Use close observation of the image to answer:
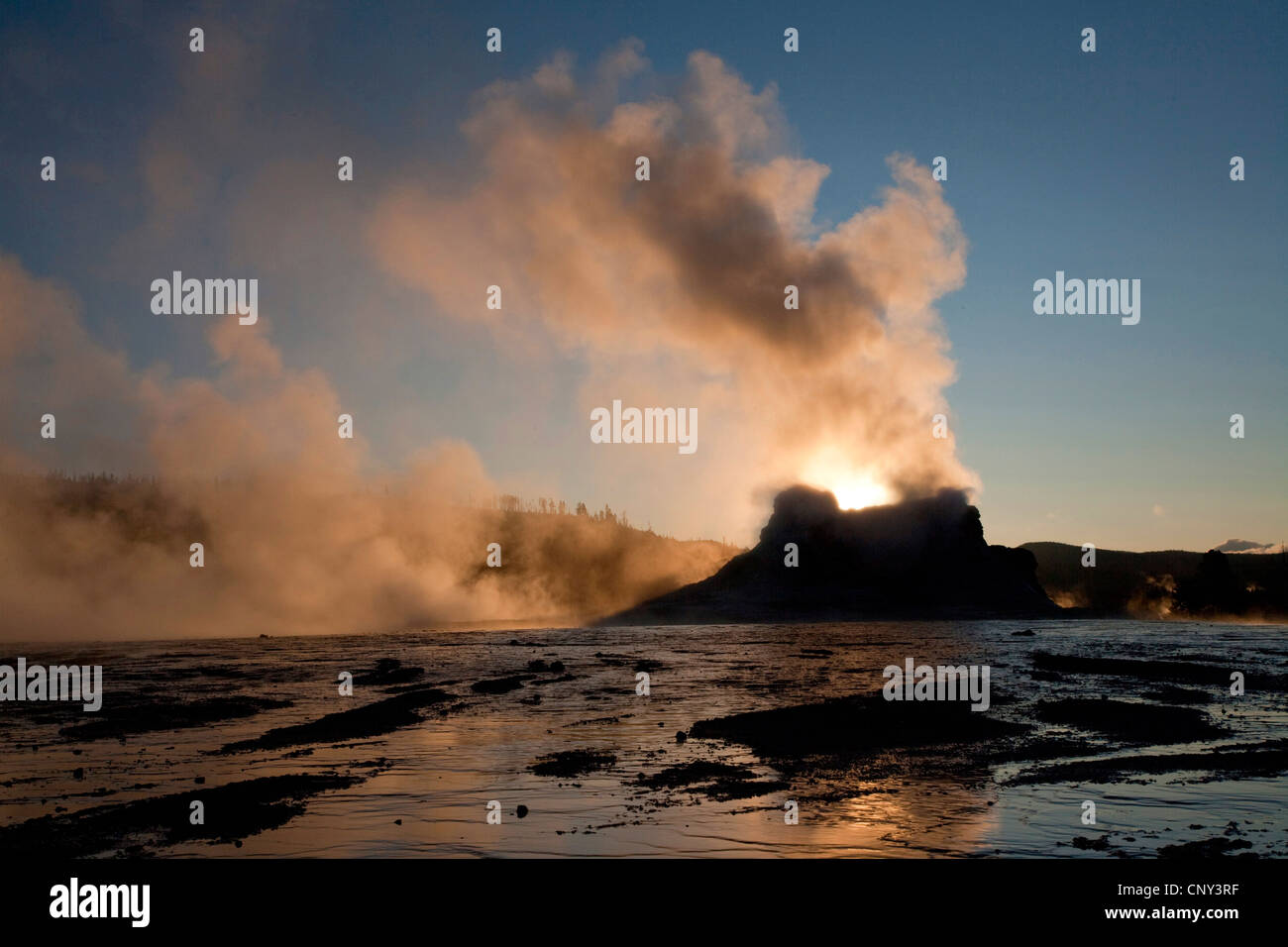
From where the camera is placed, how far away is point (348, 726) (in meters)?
25.0

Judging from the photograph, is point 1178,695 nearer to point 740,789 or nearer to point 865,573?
point 740,789

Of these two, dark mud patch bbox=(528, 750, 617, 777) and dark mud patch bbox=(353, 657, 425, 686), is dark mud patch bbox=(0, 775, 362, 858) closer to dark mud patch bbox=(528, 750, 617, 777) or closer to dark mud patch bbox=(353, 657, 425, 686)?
dark mud patch bbox=(528, 750, 617, 777)

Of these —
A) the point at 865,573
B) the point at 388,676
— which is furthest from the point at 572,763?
the point at 865,573

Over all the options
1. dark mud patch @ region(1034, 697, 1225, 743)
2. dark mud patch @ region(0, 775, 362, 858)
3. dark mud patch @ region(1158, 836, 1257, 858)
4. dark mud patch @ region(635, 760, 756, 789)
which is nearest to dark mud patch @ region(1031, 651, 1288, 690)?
dark mud patch @ region(1034, 697, 1225, 743)

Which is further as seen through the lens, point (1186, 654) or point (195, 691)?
point (1186, 654)

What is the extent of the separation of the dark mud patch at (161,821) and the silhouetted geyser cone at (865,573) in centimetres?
10375

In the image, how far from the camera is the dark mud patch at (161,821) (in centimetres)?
1280

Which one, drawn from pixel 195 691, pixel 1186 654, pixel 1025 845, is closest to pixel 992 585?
pixel 1186 654

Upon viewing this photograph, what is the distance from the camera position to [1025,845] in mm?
12000

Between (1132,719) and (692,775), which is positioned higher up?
(692,775)

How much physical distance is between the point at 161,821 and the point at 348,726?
36.4ft
